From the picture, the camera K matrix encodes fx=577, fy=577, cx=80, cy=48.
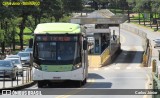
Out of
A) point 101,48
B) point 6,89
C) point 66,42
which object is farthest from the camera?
point 101,48

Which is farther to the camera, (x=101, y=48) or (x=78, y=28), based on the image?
(x=101, y=48)

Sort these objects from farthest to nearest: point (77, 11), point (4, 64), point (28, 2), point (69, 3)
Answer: point (77, 11) → point (69, 3) → point (28, 2) → point (4, 64)

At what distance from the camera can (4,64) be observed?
131 ft

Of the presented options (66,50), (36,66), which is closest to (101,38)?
(66,50)

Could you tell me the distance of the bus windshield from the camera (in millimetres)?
29922

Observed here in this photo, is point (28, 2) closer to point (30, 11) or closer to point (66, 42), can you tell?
point (30, 11)

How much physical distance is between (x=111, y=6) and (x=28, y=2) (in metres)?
103

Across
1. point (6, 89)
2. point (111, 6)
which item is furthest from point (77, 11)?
point (6, 89)

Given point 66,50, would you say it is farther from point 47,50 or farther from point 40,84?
point 40,84

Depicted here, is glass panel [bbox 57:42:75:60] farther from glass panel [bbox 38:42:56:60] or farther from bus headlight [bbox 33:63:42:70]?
bus headlight [bbox 33:63:42:70]

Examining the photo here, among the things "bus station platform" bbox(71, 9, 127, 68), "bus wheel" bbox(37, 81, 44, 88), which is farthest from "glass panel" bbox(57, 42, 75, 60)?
"bus station platform" bbox(71, 9, 127, 68)

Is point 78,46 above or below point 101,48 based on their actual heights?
above

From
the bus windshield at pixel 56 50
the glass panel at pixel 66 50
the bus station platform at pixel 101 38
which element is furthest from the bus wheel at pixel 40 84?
the bus station platform at pixel 101 38

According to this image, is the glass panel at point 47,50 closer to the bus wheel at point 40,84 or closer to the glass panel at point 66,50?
the glass panel at point 66,50
